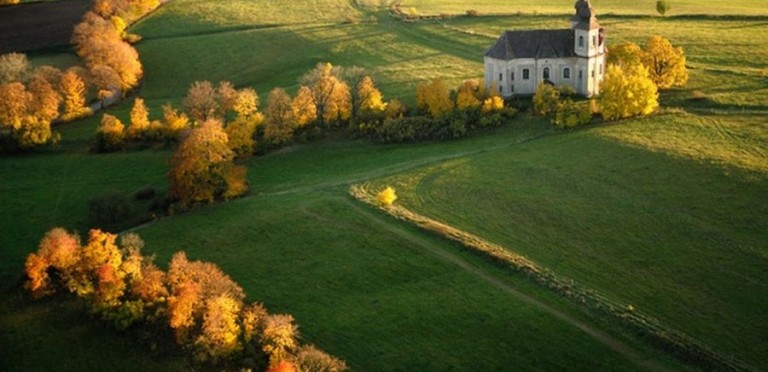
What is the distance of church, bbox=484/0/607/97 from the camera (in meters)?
103

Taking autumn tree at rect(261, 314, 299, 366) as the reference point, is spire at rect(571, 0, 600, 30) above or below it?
above

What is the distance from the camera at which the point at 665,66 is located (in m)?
102

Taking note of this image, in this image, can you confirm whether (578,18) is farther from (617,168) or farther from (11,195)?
(11,195)

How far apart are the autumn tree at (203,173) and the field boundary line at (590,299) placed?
1495 centimetres

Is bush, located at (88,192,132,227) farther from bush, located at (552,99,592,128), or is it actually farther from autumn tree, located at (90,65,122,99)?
bush, located at (552,99,592,128)

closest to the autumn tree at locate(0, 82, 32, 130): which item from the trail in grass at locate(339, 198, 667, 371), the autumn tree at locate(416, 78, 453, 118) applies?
the trail in grass at locate(339, 198, 667, 371)

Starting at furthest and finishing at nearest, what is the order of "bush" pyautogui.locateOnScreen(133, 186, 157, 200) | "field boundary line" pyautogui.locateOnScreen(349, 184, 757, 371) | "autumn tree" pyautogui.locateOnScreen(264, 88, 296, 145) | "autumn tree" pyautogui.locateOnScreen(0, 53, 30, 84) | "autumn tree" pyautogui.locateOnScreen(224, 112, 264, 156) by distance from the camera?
"autumn tree" pyautogui.locateOnScreen(0, 53, 30, 84) → "autumn tree" pyautogui.locateOnScreen(264, 88, 296, 145) → "autumn tree" pyautogui.locateOnScreen(224, 112, 264, 156) → "bush" pyautogui.locateOnScreen(133, 186, 157, 200) → "field boundary line" pyautogui.locateOnScreen(349, 184, 757, 371)

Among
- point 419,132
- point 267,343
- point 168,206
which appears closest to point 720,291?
point 267,343

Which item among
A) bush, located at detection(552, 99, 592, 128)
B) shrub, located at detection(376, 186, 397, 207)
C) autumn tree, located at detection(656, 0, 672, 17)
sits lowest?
shrub, located at detection(376, 186, 397, 207)

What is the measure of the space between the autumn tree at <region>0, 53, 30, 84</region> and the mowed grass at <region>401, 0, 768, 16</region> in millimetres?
61742

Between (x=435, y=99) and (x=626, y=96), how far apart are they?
815 inches

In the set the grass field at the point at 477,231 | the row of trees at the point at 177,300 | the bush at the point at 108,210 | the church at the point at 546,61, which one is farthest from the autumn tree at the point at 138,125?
the church at the point at 546,61

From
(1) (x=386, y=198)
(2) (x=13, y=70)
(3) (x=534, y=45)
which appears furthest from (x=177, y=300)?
(2) (x=13, y=70)

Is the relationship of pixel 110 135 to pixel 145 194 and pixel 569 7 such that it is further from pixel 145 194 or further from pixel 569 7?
pixel 569 7
